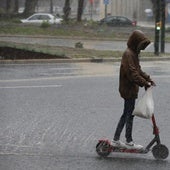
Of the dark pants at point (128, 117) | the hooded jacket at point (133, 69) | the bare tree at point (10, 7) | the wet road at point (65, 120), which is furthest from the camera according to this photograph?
the bare tree at point (10, 7)

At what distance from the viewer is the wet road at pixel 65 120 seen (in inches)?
306

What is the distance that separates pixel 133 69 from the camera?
24.9ft

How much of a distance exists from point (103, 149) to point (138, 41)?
1.46m

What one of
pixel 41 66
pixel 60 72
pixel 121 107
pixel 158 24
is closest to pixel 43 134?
pixel 121 107

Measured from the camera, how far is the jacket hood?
300 inches

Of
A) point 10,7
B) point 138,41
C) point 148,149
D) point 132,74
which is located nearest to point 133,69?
point 132,74

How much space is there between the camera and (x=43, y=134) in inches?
374

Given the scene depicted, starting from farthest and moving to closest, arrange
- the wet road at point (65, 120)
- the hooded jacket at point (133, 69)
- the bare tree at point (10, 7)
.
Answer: the bare tree at point (10, 7), the wet road at point (65, 120), the hooded jacket at point (133, 69)

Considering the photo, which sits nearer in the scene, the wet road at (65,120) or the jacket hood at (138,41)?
the jacket hood at (138,41)

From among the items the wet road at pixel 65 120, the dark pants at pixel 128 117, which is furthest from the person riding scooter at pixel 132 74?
the wet road at pixel 65 120

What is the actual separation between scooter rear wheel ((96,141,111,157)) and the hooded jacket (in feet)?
2.20

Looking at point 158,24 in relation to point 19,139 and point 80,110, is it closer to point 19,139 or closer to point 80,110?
point 80,110

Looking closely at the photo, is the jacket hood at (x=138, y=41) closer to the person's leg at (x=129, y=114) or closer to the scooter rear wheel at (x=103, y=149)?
the person's leg at (x=129, y=114)

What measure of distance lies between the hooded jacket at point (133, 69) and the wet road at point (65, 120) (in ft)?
2.96
